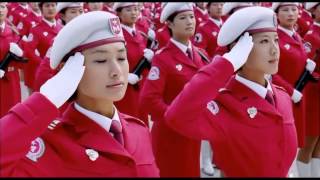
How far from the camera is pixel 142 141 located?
2.23m

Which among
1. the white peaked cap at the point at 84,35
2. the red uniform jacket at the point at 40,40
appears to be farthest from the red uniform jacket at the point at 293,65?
the white peaked cap at the point at 84,35

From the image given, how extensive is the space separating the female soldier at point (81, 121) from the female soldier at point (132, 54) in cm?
223

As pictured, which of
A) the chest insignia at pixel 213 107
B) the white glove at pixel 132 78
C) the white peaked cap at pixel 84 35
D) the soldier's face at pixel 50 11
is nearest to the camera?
the white peaked cap at pixel 84 35

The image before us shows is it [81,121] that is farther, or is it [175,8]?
[175,8]

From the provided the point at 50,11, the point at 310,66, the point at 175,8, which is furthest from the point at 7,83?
the point at 310,66

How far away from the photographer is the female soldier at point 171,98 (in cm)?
387

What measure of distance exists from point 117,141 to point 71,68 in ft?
1.02

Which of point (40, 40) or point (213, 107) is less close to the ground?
point (213, 107)

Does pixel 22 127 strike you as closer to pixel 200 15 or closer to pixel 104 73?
pixel 104 73

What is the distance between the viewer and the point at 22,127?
184 cm

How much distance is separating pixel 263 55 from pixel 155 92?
134 cm

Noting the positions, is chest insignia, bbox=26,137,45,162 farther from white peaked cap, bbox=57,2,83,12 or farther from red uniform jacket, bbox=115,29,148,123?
white peaked cap, bbox=57,2,83,12

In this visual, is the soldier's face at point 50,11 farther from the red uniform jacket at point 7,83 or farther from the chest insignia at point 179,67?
the chest insignia at point 179,67

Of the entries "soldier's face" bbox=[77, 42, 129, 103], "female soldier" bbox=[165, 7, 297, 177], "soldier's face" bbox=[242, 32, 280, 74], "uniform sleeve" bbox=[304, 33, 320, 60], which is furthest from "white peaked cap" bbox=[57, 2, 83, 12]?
"soldier's face" bbox=[77, 42, 129, 103]
